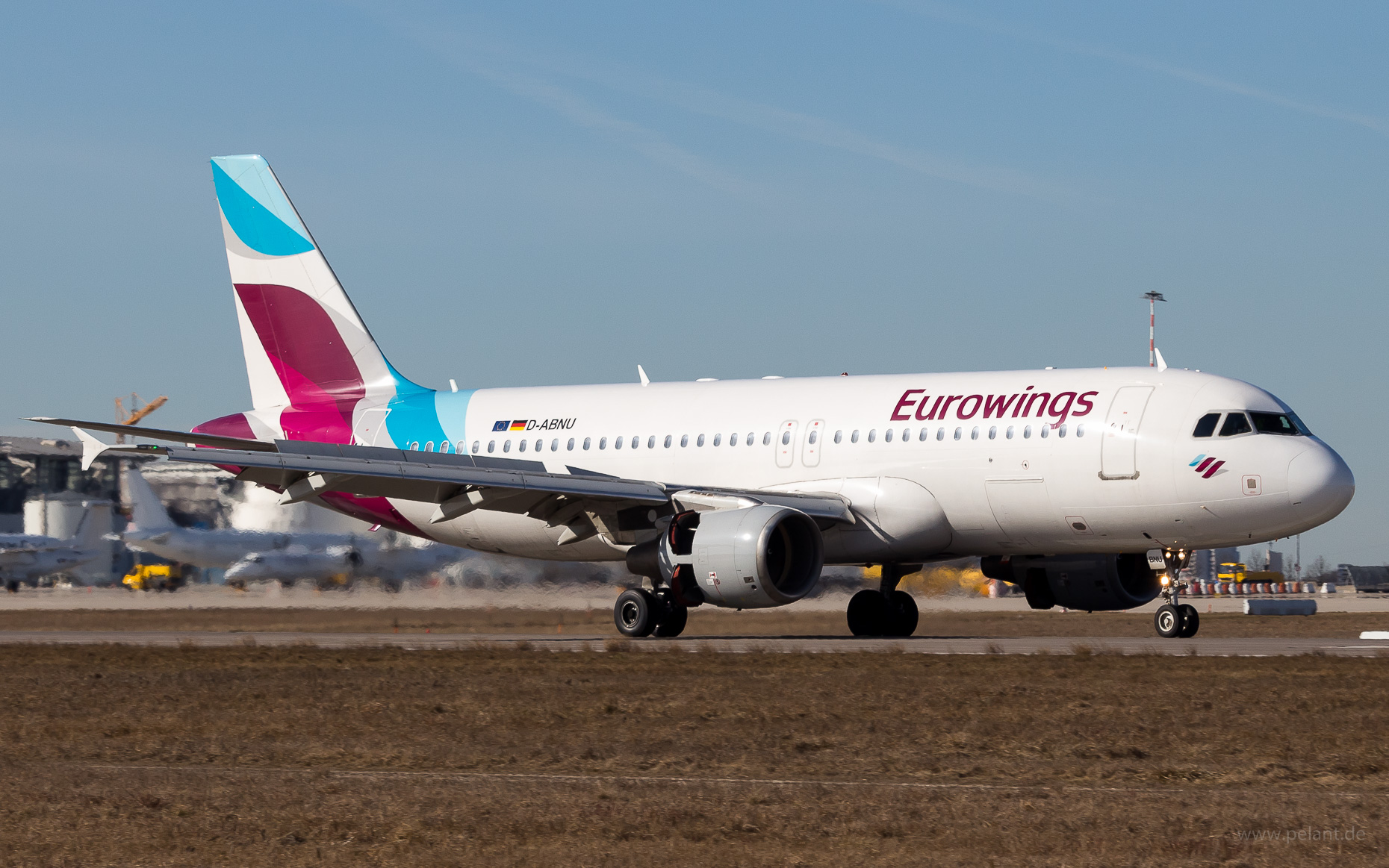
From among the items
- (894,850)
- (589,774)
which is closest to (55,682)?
(589,774)

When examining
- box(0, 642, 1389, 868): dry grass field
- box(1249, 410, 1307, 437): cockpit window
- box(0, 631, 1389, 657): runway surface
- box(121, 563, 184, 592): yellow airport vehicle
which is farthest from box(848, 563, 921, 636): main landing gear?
box(121, 563, 184, 592): yellow airport vehicle

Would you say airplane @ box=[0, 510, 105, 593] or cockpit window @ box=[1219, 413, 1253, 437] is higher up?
cockpit window @ box=[1219, 413, 1253, 437]

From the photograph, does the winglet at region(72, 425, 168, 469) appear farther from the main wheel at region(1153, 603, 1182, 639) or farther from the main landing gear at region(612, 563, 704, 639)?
the main wheel at region(1153, 603, 1182, 639)

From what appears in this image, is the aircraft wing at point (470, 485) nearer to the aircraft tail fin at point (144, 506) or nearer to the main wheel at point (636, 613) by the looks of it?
the main wheel at point (636, 613)

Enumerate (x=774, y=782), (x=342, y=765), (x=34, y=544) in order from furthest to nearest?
(x=34, y=544)
(x=342, y=765)
(x=774, y=782)

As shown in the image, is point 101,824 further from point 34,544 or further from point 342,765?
point 34,544

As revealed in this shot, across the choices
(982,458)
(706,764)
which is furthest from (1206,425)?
(706,764)

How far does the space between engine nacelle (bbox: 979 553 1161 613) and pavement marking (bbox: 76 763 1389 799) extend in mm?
16888

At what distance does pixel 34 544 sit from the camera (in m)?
40.6

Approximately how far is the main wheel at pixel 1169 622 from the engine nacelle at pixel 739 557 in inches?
200

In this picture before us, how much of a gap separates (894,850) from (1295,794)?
312 centimetres

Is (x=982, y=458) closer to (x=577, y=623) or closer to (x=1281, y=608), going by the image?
(x=577, y=623)

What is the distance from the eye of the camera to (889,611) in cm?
2891

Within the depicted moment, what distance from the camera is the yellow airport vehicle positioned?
123 ft
